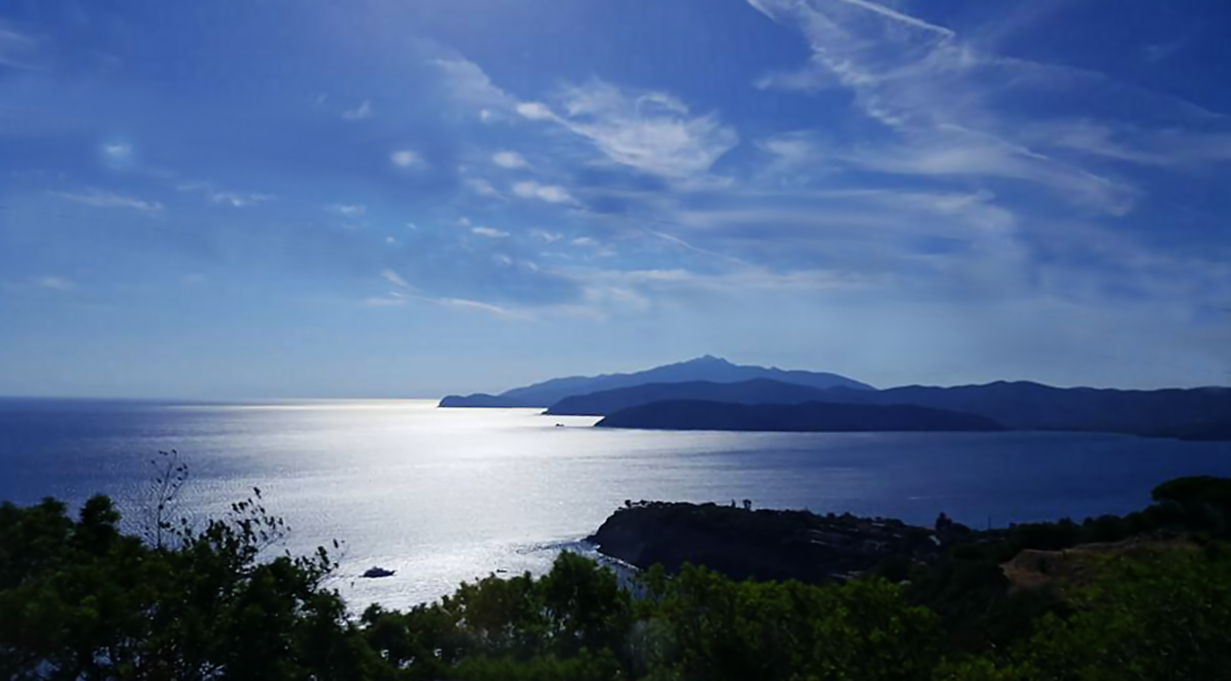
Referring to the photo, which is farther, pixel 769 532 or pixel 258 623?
pixel 769 532

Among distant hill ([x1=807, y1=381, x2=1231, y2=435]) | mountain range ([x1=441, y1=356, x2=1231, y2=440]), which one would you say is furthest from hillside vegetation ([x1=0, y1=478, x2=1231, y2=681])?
distant hill ([x1=807, y1=381, x2=1231, y2=435])

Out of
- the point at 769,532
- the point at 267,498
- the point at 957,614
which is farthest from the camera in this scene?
the point at 267,498

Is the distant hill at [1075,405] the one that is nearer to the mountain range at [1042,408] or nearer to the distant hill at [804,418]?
the mountain range at [1042,408]

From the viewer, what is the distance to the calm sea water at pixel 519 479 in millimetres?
47188

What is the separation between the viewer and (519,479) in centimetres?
7881

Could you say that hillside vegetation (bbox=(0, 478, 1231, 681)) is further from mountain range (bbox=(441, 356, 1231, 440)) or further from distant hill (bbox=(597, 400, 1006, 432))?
distant hill (bbox=(597, 400, 1006, 432))

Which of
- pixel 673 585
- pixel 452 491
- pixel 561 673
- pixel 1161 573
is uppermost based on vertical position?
pixel 1161 573

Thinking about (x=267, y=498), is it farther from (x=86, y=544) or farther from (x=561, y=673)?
(x=561, y=673)

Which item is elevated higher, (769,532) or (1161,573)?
(1161,573)

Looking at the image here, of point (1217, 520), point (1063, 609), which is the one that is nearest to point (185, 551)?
point (1063, 609)

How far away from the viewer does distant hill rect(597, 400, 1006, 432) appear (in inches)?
5866

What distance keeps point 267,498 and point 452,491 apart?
605 inches

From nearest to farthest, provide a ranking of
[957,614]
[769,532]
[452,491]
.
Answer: [957,614]
[769,532]
[452,491]

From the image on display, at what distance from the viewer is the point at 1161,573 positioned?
21.2ft
